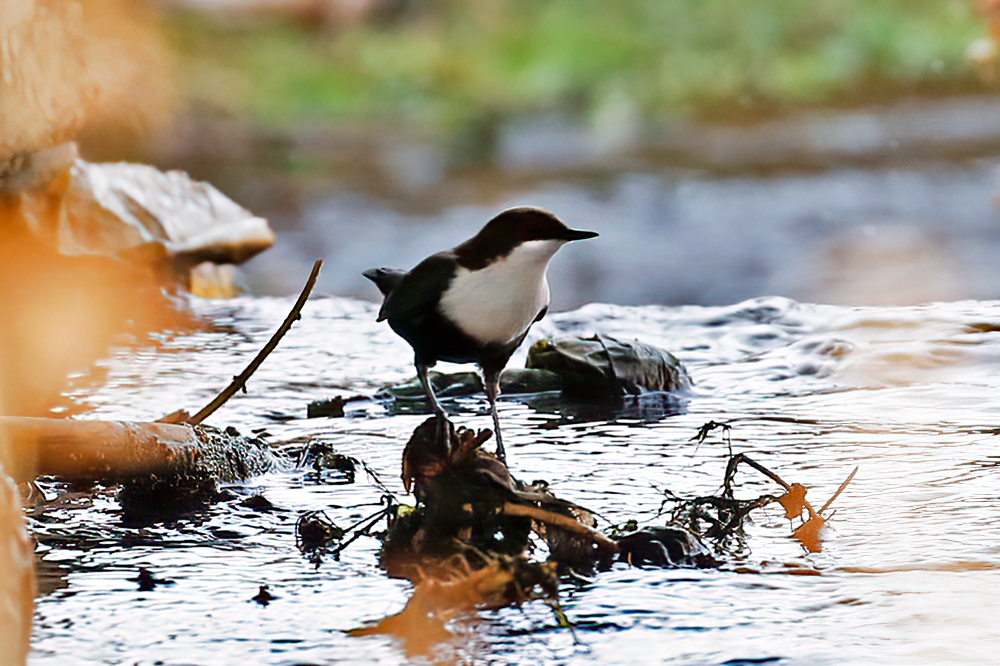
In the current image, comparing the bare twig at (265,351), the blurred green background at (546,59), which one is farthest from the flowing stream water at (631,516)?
the blurred green background at (546,59)

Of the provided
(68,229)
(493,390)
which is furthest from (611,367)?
(68,229)

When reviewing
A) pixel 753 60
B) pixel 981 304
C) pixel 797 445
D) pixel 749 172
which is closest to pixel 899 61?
pixel 753 60

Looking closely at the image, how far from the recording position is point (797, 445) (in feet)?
6.92

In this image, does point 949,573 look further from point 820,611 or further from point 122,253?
point 122,253

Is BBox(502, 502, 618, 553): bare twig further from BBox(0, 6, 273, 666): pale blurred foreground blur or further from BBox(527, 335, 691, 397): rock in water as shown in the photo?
BBox(0, 6, 273, 666): pale blurred foreground blur

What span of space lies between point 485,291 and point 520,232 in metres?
0.09

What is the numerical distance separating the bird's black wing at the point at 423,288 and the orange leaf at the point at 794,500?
0.50 m

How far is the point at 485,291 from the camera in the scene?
1768 millimetres

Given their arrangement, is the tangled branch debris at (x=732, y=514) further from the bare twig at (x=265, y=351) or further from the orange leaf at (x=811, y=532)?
the bare twig at (x=265, y=351)

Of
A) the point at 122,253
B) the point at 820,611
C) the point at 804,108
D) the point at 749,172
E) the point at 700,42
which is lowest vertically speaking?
the point at 820,611

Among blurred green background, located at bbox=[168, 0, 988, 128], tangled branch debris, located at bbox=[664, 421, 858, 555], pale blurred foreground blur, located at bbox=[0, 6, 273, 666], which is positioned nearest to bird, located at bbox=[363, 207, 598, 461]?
tangled branch debris, located at bbox=[664, 421, 858, 555]

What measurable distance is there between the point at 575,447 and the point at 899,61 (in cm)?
769

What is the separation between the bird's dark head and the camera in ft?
5.70

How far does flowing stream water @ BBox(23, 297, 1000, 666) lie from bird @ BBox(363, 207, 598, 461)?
212 mm
